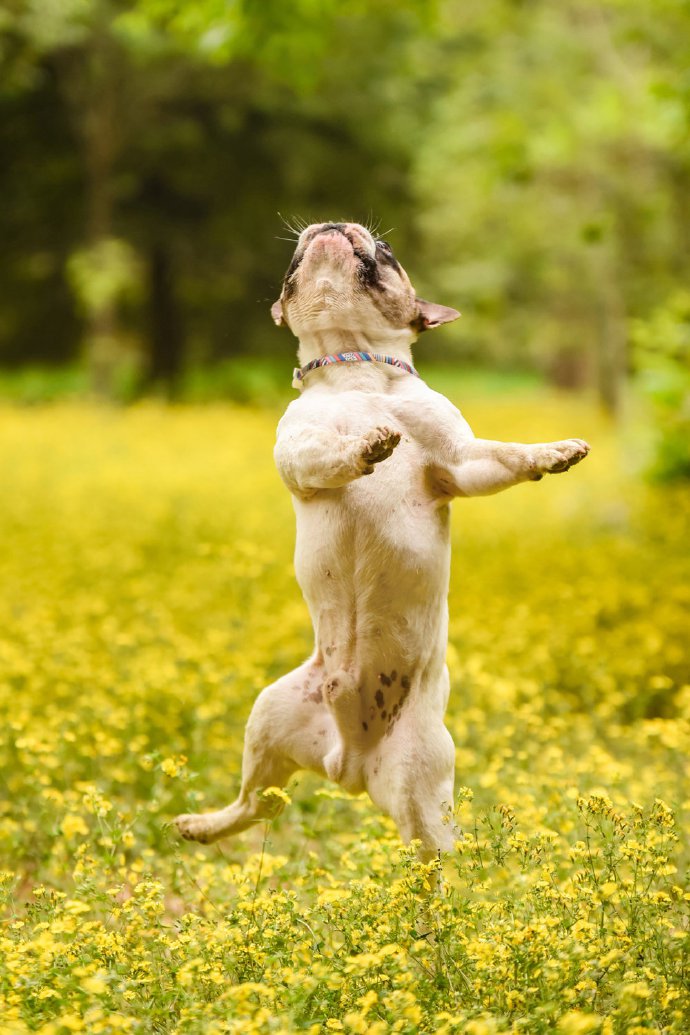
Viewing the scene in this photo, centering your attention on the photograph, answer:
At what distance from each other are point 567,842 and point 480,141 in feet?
43.9

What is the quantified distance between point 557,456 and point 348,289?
2.73 ft

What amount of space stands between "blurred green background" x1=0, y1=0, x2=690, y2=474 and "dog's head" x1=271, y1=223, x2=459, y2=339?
10366 mm

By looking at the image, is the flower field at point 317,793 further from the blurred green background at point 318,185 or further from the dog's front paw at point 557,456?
the blurred green background at point 318,185

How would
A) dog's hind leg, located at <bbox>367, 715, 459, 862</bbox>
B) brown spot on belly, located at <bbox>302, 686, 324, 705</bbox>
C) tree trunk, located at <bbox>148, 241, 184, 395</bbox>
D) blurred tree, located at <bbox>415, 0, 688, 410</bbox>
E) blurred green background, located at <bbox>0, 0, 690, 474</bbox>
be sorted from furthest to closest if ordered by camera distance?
1. tree trunk, located at <bbox>148, 241, 184, 395</bbox>
2. blurred green background, located at <bbox>0, 0, 690, 474</bbox>
3. blurred tree, located at <bbox>415, 0, 688, 410</bbox>
4. brown spot on belly, located at <bbox>302, 686, 324, 705</bbox>
5. dog's hind leg, located at <bbox>367, 715, 459, 862</bbox>

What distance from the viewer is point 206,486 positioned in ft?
40.4

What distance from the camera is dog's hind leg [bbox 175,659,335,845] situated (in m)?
3.41

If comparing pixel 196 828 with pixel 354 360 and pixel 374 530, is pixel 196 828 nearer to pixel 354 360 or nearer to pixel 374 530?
pixel 374 530

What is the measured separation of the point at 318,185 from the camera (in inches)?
887

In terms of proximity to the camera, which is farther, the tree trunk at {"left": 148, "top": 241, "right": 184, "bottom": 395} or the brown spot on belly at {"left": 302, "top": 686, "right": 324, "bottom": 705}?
the tree trunk at {"left": 148, "top": 241, "right": 184, "bottom": 395}

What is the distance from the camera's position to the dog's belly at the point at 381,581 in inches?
126

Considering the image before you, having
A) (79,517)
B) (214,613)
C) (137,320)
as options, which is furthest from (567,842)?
(137,320)

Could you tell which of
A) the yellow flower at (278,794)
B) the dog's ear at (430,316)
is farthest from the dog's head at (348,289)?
the yellow flower at (278,794)

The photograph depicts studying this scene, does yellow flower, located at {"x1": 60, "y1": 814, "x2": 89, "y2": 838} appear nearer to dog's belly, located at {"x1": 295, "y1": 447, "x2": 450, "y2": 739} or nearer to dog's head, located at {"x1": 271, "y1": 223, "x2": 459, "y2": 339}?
dog's belly, located at {"x1": 295, "y1": 447, "x2": 450, "y2": 739}

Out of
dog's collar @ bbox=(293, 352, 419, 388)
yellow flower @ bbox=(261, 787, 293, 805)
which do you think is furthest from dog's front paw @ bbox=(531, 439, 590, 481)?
yellow flower @ bbox=(261, 787, 293, 805)
